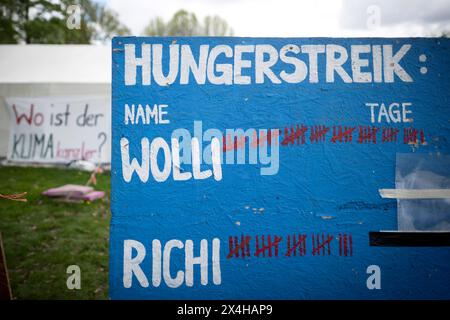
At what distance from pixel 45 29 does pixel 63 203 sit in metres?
12.2

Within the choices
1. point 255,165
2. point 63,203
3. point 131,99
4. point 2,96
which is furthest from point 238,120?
point 2,96

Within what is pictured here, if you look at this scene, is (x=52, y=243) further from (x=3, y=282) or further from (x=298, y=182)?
(x=298, y=182)

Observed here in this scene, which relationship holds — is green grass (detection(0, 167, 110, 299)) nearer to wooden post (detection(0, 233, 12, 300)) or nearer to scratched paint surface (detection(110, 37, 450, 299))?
wooden post (detection(0, 233, 12, 300))

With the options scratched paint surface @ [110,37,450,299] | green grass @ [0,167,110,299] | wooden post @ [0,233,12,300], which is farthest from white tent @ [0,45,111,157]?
scratched paint surface @ [110,37,450,299]

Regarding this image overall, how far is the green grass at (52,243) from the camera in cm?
324

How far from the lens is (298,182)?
209cm

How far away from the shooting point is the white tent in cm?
903

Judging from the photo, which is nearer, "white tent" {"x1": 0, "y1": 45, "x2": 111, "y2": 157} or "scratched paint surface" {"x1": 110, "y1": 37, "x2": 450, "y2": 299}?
"scratched paint surface" {"x1": 110, "y1": 37, "x2": 450, "y2": 299}

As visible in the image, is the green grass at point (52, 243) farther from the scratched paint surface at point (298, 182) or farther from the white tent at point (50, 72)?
the white tent at point (50, 72)

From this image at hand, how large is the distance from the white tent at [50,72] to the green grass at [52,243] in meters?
3.05

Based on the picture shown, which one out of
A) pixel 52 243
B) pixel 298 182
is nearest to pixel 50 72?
pixel 52 243

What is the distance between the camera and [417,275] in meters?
2.11

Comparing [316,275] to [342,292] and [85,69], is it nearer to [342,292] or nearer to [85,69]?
[342,292]

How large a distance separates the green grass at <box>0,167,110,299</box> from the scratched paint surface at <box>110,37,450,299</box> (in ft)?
4.80
